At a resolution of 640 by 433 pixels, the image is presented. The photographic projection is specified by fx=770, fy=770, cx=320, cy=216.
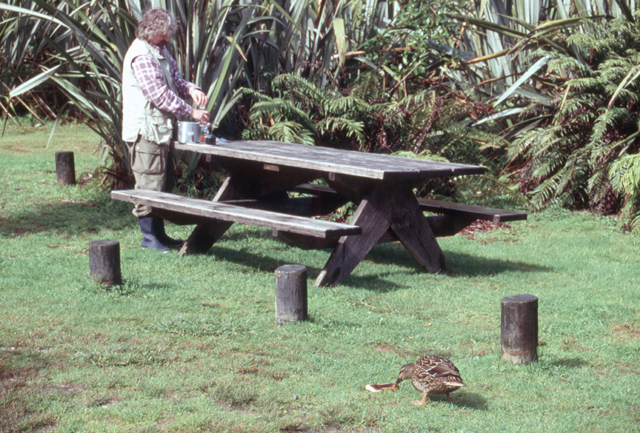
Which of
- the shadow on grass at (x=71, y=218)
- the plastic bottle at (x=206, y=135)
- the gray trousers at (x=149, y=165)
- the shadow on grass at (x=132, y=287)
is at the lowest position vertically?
the shadow on grass at (x=132, y=287)

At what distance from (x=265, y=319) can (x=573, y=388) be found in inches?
74.7

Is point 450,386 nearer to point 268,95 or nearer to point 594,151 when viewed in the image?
point 594,151

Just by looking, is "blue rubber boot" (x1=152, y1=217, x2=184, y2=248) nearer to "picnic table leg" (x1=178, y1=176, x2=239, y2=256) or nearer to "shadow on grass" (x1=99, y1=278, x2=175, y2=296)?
"picnic table leg" (x1=178, y1=176, x2=239, y2=256)

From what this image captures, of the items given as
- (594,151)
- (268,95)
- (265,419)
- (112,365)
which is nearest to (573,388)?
(265,419)

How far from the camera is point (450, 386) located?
348 centimetres

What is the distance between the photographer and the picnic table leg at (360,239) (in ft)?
18.7

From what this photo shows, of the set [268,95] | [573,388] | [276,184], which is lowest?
[573,388]

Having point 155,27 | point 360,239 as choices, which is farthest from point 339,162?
point 155,27

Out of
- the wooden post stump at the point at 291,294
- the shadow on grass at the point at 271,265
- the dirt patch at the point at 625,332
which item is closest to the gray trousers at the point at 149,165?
the shadow on grass at the point at 271,265

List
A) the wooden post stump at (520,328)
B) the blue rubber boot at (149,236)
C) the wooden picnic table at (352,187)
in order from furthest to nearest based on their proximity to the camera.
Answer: the blue rubber boot at (149,236)
the wooden picnic table at (352,187)
the wooden post stump at (520,328)

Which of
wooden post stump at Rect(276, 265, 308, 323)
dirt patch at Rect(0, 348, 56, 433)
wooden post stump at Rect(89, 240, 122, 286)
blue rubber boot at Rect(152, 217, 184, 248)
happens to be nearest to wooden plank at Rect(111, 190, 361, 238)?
blue rubber boot at Rect(152, 217, 184, 248)

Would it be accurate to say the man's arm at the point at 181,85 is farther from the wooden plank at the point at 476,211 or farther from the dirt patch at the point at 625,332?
the dirt patch at the point at 625,332

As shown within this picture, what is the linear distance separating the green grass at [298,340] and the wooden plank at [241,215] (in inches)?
19.1

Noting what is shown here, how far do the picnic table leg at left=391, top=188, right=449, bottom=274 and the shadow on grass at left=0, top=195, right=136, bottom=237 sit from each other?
3.09 meters
